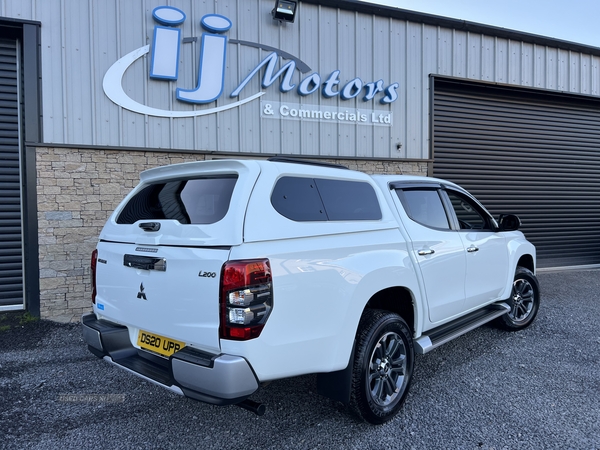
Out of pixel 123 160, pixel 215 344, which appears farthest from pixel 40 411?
pixel 123 160

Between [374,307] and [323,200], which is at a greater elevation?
[323,200]

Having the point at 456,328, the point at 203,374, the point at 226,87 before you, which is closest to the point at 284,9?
the point at 226,87

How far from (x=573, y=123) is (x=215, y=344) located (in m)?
10.8

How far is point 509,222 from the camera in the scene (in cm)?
468

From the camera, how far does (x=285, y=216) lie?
2.59 metres

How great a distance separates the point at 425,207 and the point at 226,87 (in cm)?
428

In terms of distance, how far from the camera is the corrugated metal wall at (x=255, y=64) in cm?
600

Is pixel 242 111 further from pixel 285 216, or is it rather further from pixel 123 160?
pixel 285 216

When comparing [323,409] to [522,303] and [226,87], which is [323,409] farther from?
[226,87]

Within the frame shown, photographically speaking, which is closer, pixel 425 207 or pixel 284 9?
pixel 425 207

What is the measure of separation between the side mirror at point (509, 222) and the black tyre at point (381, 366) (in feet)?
7.17

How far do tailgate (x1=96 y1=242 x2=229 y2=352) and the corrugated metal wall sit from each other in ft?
12.7

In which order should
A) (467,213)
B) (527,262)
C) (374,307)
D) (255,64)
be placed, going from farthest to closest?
(255,64)
(527,262)
(467,213)
(374,307)

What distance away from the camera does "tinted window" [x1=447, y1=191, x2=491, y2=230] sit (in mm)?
4332
